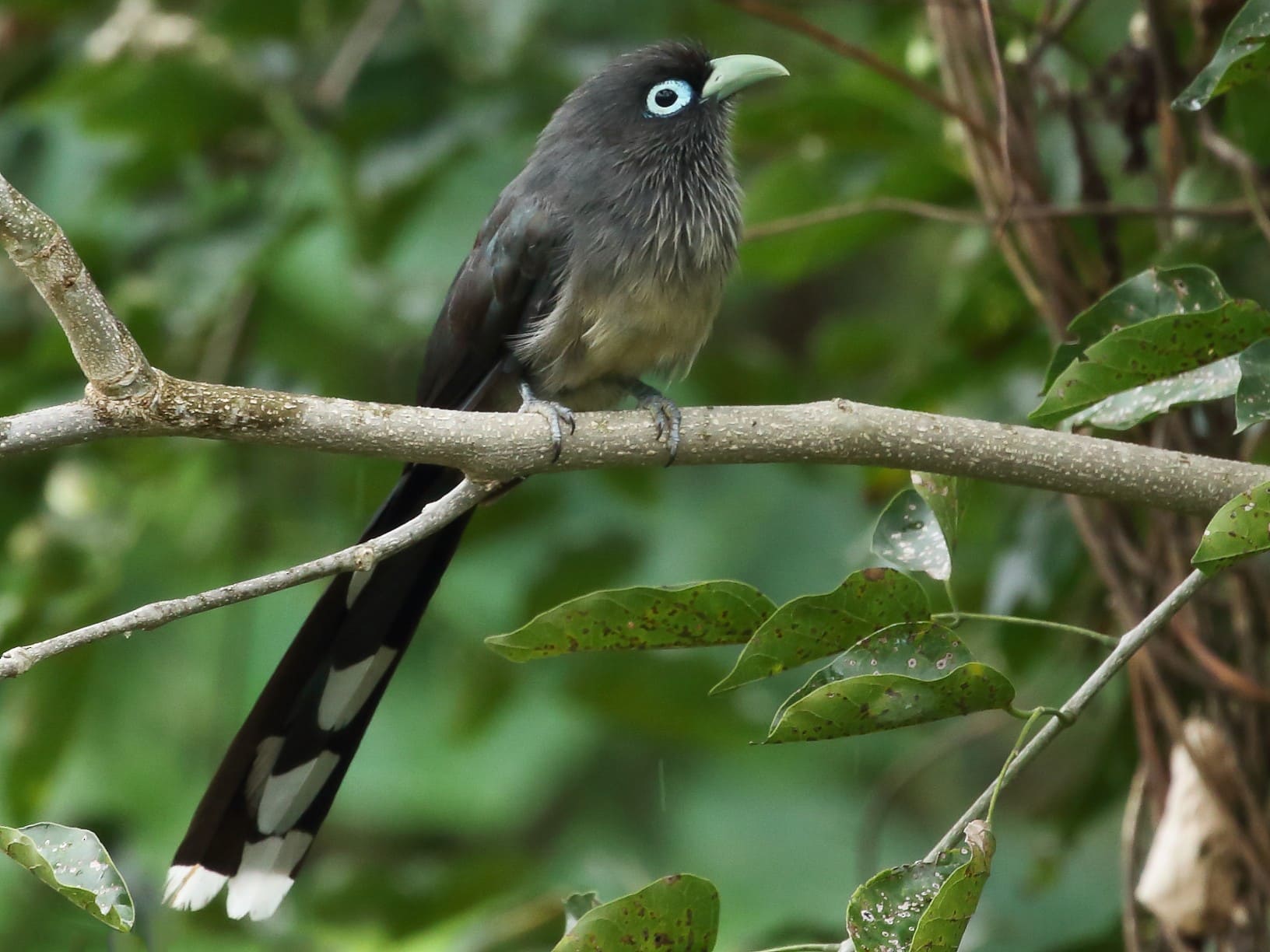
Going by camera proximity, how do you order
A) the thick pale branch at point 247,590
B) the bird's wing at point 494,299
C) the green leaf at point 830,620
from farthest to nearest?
1. the bird's wing at point 494,299
2. the green leaf at point 830,620
3. the thick pale branch at point 247,590

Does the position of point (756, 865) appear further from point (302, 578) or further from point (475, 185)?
point (302, 578)

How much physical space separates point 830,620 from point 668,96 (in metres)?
1.73

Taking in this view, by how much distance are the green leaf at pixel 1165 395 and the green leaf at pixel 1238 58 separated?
375 millimetres

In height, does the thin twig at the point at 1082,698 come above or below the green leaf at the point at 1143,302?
below

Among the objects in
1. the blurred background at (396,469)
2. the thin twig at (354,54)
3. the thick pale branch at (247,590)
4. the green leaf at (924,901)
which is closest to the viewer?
the green leaf at (924,901)

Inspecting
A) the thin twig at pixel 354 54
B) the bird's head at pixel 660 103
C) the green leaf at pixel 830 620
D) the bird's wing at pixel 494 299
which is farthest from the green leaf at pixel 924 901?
the thin twig at pixel 354 54

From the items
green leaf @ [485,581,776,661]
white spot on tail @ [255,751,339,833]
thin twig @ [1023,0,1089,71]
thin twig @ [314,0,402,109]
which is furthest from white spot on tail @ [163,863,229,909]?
thin twig @ [314,0,402,109]

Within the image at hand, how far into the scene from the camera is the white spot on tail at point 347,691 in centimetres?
265

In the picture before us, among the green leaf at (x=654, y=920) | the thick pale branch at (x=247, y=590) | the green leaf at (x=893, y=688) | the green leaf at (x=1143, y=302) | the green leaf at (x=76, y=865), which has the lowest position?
the green leaf at (x=654, y=920)

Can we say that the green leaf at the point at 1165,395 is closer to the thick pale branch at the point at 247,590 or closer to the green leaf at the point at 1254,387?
the green leaf at the point at 1254,387

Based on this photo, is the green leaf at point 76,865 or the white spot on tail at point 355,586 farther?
the white spot on tail at point 355,586

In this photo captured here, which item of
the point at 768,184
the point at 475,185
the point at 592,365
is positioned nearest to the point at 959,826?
the point at 592,365

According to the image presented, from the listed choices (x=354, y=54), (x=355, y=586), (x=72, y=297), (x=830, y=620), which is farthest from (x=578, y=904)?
(x=354, y=54)

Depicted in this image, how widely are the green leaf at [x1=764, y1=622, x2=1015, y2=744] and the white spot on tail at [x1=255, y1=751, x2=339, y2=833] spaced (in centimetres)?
118
